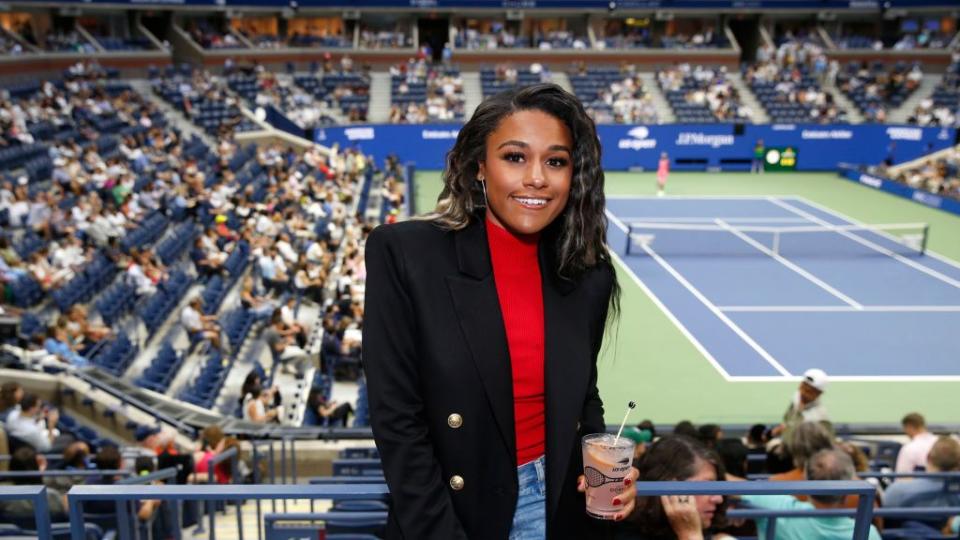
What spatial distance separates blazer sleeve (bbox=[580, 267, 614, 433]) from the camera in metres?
2.70

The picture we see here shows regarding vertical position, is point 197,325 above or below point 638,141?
below

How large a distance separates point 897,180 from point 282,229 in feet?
74.2

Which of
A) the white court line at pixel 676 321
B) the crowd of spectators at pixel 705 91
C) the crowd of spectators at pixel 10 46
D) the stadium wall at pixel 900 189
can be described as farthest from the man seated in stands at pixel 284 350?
the crowd of spectators at pixel 705 91

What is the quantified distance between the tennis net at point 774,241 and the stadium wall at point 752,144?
33.3 ft

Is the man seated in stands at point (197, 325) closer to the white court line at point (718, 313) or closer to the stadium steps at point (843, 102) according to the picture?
the white court line at point (718, 313)

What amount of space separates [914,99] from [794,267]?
2469 centimetres

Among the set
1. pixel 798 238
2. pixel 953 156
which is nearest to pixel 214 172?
pixel 798 238

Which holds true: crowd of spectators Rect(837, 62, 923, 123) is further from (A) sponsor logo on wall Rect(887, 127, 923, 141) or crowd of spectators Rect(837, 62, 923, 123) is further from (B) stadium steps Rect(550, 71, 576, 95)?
(B) stadium steps Rect(550, 71, 576, 95)

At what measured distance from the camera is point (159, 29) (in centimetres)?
4059

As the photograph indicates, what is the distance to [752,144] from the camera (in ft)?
110

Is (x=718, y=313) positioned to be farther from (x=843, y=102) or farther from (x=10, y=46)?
(x=10, y=46)

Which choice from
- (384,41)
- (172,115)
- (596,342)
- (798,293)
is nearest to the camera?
(596,342)

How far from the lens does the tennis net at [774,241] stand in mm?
20812

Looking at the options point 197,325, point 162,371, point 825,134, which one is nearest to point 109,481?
point 162,371
